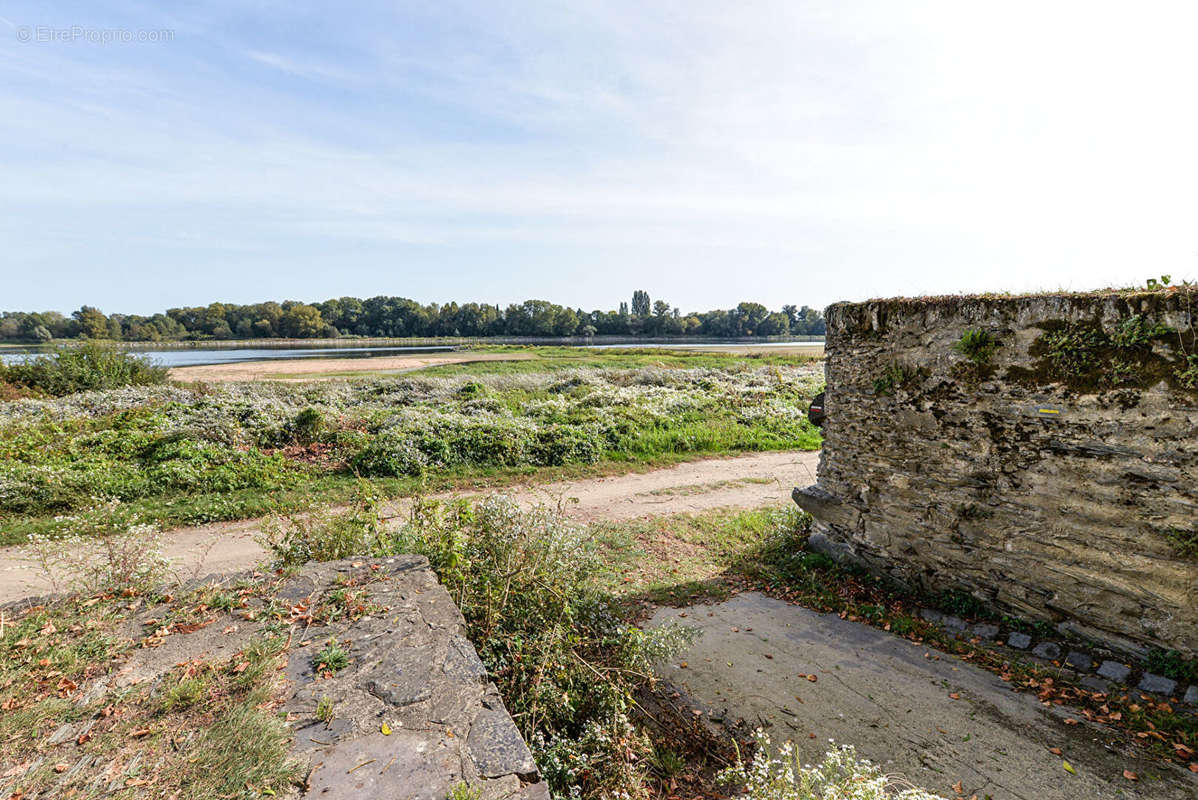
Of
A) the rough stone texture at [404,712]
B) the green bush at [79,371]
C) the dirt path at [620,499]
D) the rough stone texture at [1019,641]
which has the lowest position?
the dirt path at [620,499]

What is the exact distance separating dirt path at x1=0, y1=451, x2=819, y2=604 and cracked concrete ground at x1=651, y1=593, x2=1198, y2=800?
10.1 ft

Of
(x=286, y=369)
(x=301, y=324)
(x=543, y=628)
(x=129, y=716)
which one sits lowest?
(x=543, y=628)

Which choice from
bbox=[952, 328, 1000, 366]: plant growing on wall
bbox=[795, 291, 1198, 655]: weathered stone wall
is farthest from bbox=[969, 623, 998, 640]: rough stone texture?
bbox=[952, 328, 1000, 366]: plant growing on wall

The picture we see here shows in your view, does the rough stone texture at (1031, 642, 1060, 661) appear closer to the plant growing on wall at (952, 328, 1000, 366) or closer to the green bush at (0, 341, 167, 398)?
the plant growing on wall at (952, 328, 1000, 366)

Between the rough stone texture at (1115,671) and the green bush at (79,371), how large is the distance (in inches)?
1119

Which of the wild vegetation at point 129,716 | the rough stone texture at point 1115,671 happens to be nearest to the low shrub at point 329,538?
the wild vegetation at point 129,716

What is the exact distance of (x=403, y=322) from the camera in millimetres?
105125

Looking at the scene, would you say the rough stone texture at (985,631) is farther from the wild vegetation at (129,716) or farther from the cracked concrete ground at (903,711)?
the wild vegetation at (129,716)

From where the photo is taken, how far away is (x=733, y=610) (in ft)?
23.7

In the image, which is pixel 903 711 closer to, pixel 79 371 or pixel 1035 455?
pixel 1035 455

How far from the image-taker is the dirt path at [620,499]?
8.09m

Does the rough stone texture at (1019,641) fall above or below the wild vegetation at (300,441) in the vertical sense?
below

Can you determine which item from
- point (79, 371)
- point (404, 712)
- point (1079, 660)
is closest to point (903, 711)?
point (1079, 660)

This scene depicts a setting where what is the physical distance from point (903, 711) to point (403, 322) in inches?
4327
